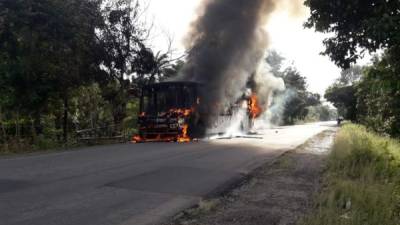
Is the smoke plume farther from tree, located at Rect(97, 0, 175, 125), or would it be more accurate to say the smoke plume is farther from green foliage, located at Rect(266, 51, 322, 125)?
green foliage, located at Rect(266, 51, 322, 125)

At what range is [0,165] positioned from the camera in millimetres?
10984

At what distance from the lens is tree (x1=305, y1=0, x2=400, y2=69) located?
9.47m

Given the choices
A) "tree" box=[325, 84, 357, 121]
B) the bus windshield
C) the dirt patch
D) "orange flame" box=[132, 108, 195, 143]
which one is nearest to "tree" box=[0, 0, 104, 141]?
the bus windshield

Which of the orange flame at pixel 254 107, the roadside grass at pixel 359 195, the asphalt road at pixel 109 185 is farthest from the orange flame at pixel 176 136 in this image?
the orange flame at pixel 254 107

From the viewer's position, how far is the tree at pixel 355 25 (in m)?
9.47

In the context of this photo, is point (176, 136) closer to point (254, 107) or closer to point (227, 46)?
point (227, 46)

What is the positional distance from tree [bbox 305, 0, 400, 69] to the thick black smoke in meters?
13.0

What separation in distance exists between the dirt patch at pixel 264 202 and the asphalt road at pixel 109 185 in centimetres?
39

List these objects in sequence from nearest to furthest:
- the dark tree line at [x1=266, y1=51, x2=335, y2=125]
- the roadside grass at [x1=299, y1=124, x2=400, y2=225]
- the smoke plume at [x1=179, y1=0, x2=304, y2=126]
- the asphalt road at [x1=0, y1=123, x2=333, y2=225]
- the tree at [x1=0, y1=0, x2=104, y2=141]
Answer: the roadside grass at [x1=299, y1=124, x2=400, y2=225]
the asphalt road at [x1=0, y1=123, x2=333, y2=225]
the tree at [x1=0, y1=0, x2=104, y2=141]
the smoke plume at [x1=179, y1=0, x2=304, y2=126]
the dark tree line at [x1=266, y1=51, x2=335, y2=125]

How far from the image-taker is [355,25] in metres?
11.1

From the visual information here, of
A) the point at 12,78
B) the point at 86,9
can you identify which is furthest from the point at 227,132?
the point at 12,78

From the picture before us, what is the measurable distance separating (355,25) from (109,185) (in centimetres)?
685

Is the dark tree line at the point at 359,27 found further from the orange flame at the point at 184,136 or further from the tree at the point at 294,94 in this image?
the tree at the point at 294,94

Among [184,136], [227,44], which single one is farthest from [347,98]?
[184,136]
